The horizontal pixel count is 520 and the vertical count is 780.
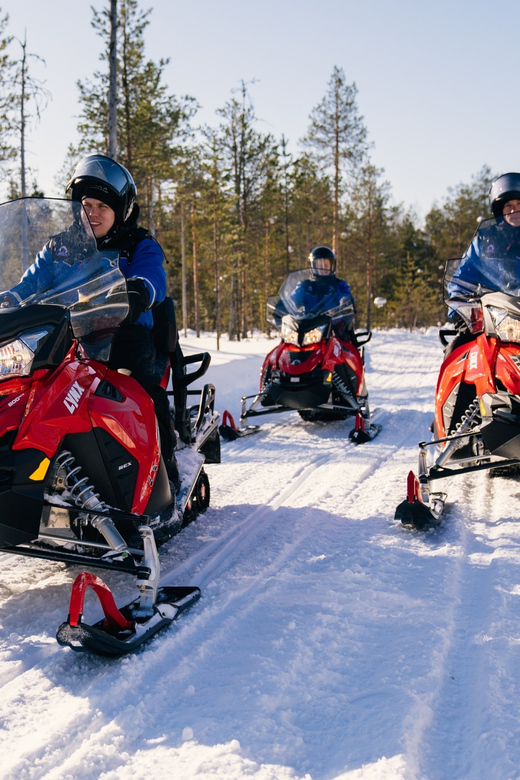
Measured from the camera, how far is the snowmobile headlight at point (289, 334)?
23.4 ft

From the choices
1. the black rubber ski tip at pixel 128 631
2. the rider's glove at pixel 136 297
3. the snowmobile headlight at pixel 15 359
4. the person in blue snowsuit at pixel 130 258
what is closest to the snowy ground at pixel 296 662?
the black rubber ski tip at pixel 128 631

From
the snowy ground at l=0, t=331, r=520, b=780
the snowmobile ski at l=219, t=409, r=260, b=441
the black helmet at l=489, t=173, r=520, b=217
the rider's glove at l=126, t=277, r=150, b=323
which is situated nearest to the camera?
the snowy ground at l=0, t=331, r=520, b=780

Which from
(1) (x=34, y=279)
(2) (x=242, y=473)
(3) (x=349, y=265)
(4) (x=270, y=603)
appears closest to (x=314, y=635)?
(4) (x=270, y=603)

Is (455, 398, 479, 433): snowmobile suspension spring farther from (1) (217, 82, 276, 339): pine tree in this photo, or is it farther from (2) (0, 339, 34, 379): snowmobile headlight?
(1) (217, 82, 276, 339): pine tree

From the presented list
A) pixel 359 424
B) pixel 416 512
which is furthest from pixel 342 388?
pixel 416 512

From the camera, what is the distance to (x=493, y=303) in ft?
13.3

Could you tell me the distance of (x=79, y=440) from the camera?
2.72 meters

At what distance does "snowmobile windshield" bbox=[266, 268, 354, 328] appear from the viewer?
7.39 meters

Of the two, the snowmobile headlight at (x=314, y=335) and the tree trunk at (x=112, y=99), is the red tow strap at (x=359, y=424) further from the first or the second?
the tree trunk at (x=112, y=99)

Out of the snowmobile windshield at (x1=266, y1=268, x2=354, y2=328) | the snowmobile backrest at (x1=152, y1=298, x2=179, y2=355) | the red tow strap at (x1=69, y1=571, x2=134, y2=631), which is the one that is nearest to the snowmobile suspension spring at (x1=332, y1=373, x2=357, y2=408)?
the snowmobile windshield at (x1=266, y1=268, x2=354, y2=328)

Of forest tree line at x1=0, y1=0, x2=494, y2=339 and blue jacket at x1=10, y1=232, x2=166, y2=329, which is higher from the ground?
forest tree line at x1=0, y1=0, x2=494, y2=339

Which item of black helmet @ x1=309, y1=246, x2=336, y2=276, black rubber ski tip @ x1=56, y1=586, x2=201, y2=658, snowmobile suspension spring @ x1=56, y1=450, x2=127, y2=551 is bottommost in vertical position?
black rubber ski tip @ x1=56, y1=586, x2=201, y2=658

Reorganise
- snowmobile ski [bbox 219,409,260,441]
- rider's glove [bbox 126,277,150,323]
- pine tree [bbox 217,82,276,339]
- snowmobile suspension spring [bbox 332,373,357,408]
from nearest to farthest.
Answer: rider's glove [bbox 126,277,150,323], snowmobile ski [bbox 219,409,260,441], snowmobile suspension spring [bbox 332,373,357,408], pine tree [bbox 217,82,276,339]

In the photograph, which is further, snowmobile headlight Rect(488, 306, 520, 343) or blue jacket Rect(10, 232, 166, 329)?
snowmobile headlight Rect(488, 306, 520, 343)
